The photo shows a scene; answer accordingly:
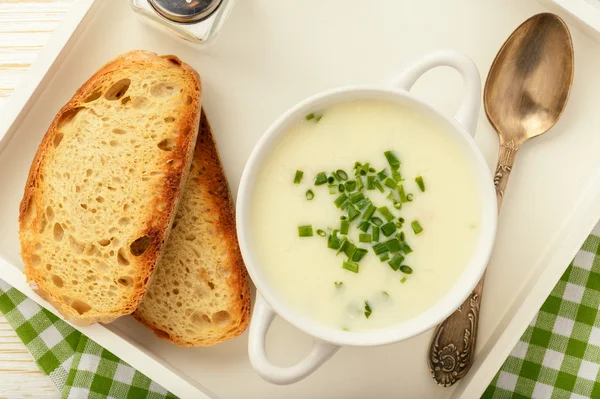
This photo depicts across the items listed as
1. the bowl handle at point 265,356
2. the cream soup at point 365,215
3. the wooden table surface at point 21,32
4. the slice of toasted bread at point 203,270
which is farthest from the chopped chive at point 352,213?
the wooden table surface at point 21,32

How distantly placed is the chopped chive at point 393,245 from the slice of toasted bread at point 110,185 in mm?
534

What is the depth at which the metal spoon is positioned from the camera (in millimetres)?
1618

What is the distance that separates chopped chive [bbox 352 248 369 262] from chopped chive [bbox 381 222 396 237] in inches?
2.3

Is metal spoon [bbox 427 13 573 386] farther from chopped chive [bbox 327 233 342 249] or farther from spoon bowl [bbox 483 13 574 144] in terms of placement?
chopped chive [bbox 327 233 342 249]

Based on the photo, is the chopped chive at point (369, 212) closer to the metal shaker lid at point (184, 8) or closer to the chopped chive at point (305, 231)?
the chopped chive at point (305, 231)

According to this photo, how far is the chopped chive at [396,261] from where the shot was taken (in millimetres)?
1354

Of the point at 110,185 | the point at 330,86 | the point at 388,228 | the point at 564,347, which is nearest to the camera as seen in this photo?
the point at 388,228

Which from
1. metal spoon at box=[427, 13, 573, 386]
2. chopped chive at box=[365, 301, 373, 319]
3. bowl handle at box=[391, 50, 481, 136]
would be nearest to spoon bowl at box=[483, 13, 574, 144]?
metal spoon at box=[427, 13, 573, 386]

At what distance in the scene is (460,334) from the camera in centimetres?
163

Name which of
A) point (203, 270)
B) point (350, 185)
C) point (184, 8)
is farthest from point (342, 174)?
point (184, 8)

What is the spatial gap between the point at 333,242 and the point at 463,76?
47 cm

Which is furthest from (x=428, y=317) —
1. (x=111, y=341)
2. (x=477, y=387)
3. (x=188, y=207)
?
(x=111, y=341)

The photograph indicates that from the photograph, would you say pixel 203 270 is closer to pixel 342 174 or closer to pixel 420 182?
pixel 342 174

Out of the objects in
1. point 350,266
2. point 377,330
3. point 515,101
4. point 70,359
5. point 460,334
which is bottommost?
point 70,359
